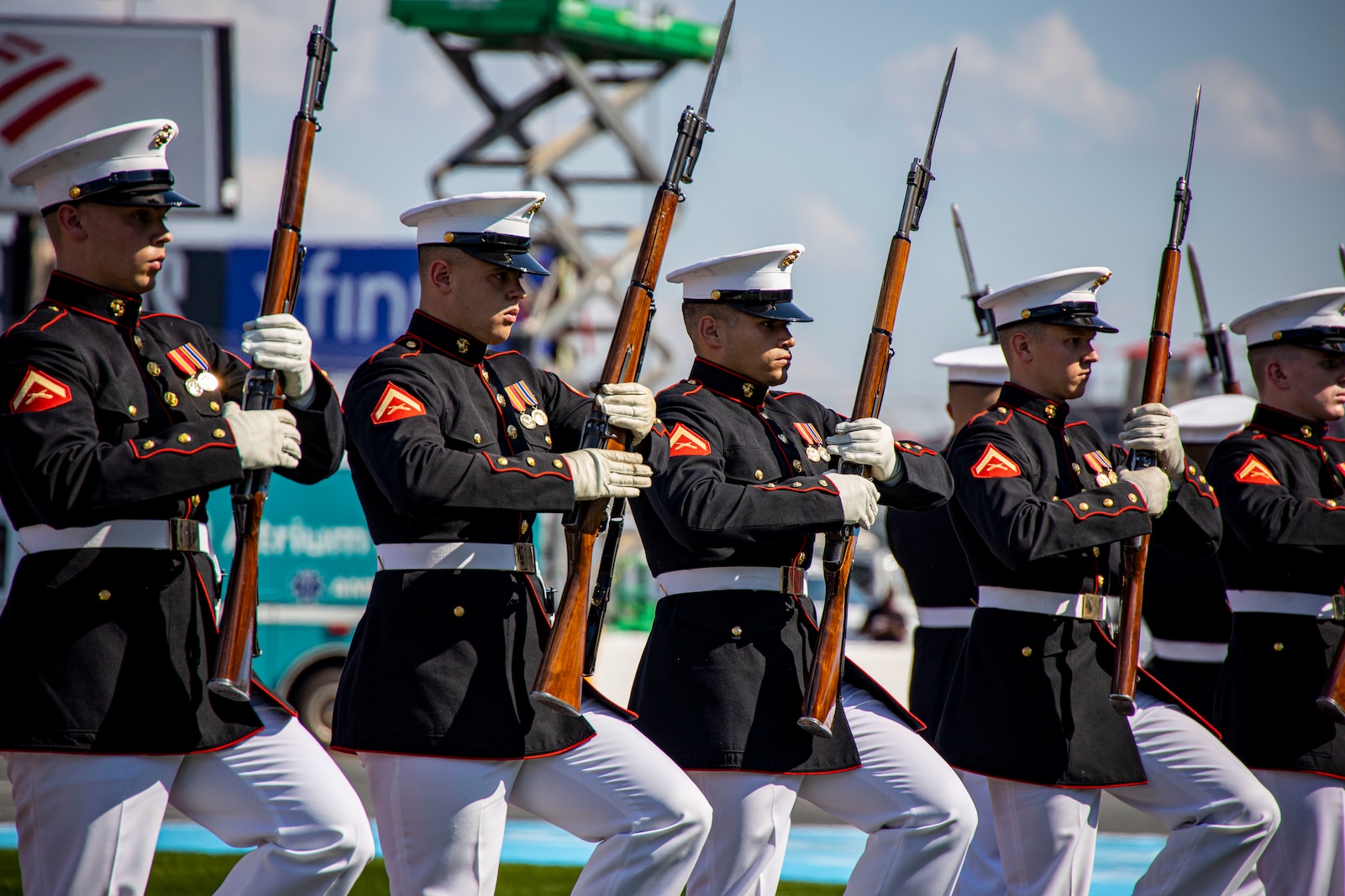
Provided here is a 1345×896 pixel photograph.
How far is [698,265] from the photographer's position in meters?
4.71

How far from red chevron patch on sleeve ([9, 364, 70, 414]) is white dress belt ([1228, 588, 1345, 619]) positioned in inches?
160

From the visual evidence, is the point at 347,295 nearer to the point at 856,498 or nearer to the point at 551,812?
the point at 856,498

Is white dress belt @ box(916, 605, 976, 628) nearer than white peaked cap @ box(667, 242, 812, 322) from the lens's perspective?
No

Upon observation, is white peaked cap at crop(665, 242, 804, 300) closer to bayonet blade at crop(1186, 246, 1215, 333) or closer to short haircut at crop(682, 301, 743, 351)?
short haircut at crop(682, 301, 743, 351)

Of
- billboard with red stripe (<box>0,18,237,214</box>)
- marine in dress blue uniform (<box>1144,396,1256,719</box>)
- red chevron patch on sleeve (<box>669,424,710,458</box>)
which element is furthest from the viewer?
billboard with red stripe (<box>0,18,237,214</box>)

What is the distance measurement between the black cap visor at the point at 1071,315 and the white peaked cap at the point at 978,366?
148 centimetres

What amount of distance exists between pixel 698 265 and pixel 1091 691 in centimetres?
181

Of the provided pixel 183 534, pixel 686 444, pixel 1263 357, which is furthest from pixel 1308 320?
pixel 183 534

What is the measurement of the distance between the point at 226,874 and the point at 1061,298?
186 inches

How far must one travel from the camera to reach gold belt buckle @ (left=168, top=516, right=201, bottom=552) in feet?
11.9

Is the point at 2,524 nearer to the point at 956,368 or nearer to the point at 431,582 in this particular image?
the point at 956,368

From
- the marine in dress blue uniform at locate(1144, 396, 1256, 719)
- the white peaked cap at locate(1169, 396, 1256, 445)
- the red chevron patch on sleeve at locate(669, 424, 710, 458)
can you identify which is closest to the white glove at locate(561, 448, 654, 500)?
the red chevron patch on sleeve at locate(669, 424, 710, 458)

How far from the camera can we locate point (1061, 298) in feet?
16.4

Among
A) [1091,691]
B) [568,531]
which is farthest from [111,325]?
[1091,691]
